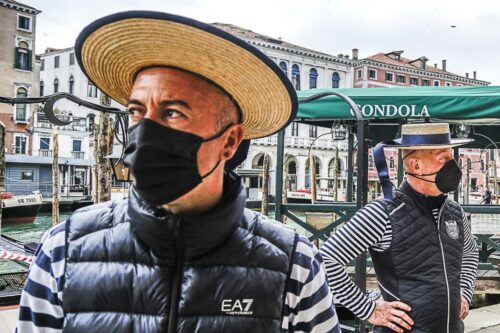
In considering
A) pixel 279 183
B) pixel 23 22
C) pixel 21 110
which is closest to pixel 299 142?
pixel 21 110

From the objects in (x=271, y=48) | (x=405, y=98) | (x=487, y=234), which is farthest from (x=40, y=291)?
(x=271, y=48)

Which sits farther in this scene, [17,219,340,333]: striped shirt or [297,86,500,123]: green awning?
[297,86,500,123]: green awning

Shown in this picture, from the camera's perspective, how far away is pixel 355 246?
2457mm

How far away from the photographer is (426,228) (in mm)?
2391

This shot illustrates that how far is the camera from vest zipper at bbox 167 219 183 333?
113cm

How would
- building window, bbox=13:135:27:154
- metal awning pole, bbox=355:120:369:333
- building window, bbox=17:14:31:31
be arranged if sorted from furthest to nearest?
building window, bbox=17:14:31:31 → building window, bbox=13:135:27:154 → metal awning pole, bbox=355:120:369:333

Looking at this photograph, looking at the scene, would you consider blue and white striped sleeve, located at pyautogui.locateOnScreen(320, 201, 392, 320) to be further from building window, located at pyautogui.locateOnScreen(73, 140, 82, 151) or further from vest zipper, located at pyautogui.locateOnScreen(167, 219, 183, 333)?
building window, located at pyautogui.locateOnScreen(73, 140, 82, 151)

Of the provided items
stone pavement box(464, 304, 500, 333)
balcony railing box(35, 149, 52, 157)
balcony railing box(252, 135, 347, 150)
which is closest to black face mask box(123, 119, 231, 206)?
stone pavement box(464, 304, 500, 333)

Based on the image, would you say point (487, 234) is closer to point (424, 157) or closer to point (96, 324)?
point (424, 157)

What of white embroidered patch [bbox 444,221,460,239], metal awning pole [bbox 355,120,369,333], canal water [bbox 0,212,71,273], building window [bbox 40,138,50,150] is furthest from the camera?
building window [bbox 40,138,50,150]

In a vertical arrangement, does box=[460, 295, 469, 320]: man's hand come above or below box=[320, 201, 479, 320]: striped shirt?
below

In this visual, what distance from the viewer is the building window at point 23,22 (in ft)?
116

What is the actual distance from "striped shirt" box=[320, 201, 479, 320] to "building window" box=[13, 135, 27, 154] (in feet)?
118

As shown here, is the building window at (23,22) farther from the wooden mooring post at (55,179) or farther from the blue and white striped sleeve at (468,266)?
the blue and white striped sleeve at (468,266)
